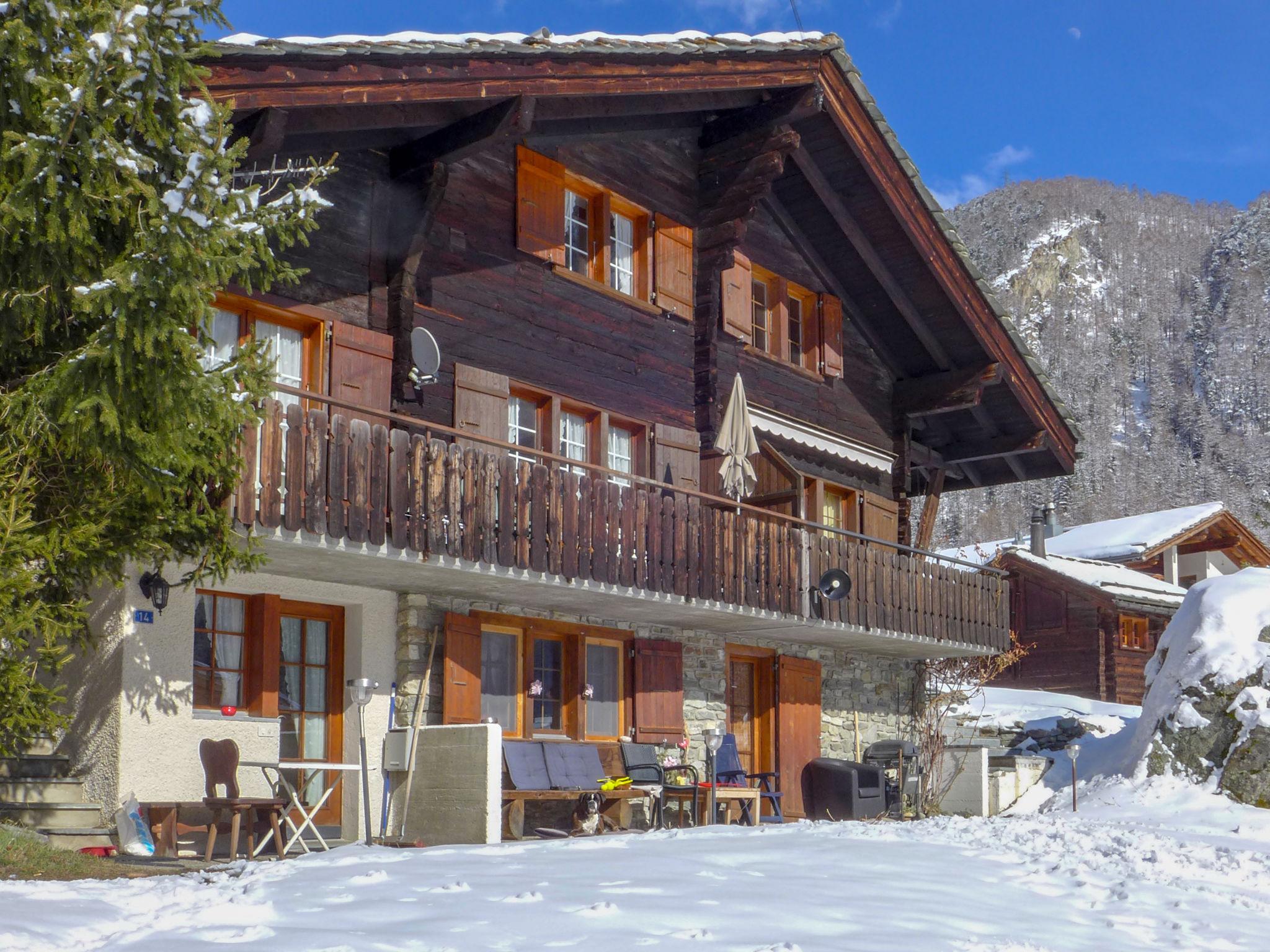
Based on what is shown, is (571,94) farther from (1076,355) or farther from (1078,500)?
(1076,355)

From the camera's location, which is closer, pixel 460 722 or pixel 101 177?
pixel 101 177

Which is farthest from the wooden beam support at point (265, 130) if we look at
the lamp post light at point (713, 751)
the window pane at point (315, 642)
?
the lamp post light at point (713, 751)

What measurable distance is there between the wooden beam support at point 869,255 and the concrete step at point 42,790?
31.6 feet

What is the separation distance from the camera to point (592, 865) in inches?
299

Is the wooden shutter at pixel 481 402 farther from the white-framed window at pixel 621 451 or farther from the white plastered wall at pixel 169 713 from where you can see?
the white plastered wall at pixel 169 713

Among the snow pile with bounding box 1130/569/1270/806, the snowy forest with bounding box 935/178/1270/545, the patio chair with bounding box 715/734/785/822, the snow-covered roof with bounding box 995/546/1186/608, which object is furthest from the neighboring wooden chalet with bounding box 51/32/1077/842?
the snowy forest with bounding box 935/178/1270/545

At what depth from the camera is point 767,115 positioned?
15.2m

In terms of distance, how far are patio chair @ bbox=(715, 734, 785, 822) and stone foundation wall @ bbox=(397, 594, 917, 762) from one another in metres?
0.43

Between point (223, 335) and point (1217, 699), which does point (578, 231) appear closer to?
point (223, 335)

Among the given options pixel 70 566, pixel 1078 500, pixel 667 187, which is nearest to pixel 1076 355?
pixel 1078 500

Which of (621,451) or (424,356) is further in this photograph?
(621,451)

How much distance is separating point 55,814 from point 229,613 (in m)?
2.16

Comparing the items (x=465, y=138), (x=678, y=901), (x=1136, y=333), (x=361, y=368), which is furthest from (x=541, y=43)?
(x=1136, y=333)

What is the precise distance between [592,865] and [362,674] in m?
4.65
